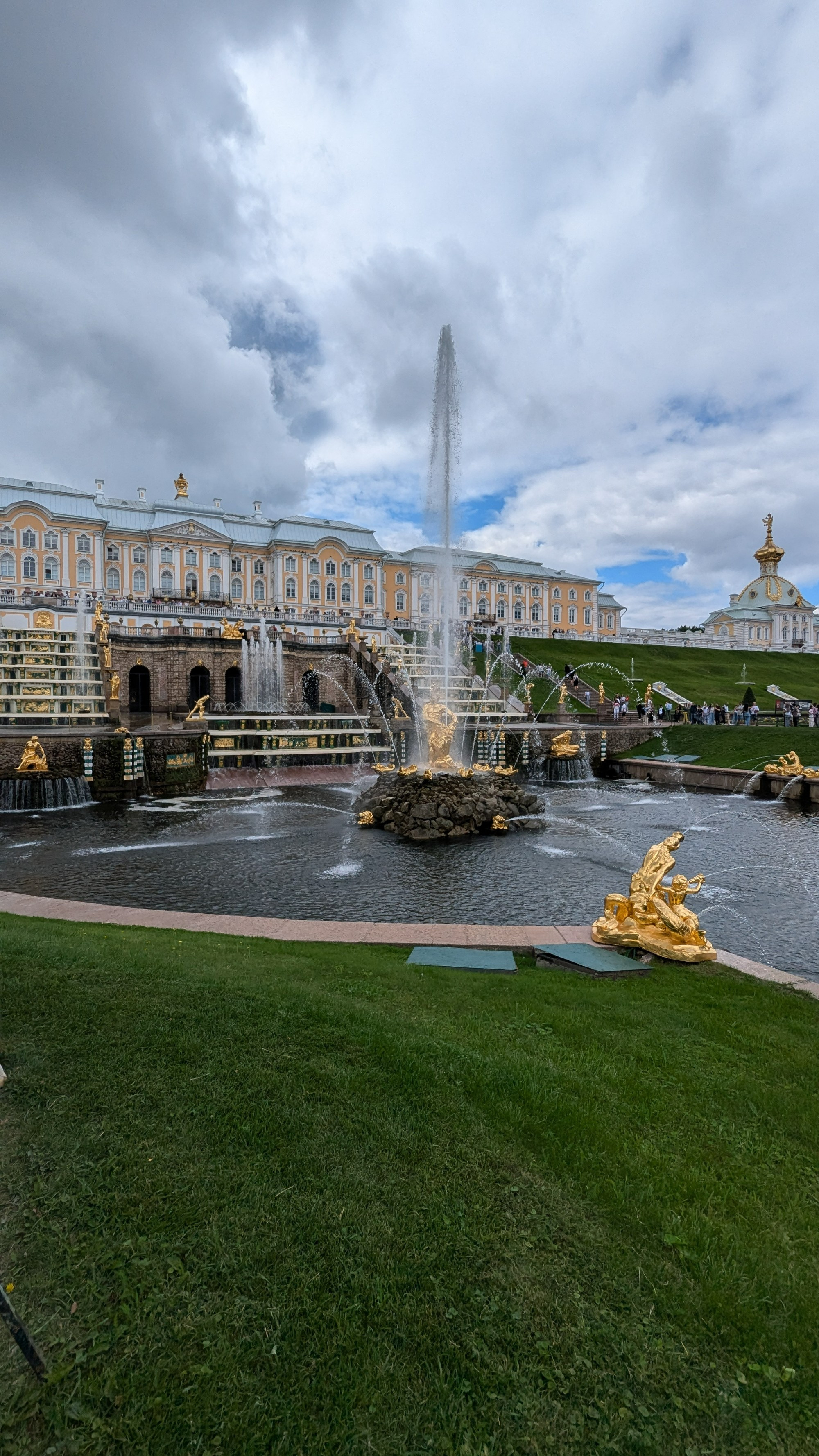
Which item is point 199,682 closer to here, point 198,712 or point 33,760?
point 198,712

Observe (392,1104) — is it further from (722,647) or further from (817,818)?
(722,647)

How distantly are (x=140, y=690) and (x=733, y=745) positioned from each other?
106 ft

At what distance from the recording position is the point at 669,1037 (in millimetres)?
4988

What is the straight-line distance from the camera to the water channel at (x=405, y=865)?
10188mm

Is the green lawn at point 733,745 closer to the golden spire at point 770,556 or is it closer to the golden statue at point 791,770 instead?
the golden statue at point 791,770

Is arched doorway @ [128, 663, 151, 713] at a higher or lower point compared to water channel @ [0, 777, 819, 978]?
higher

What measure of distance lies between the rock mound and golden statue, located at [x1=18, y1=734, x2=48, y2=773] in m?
9.37

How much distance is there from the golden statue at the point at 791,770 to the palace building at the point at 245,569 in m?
36.1

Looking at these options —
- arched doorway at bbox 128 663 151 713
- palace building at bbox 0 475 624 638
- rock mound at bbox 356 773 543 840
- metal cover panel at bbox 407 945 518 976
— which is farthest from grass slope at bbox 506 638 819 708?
metal cover panel at bbox 407 945 518 976

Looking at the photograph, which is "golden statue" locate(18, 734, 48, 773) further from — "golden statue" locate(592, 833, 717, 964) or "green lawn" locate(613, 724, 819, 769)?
"green lawn" locate(613, 724, 819, 769)

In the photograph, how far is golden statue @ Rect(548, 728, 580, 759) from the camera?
91.9ft

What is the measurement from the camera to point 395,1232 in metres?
2.85

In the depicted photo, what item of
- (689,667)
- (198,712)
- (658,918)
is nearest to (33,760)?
(198,712)

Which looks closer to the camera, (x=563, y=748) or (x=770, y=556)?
(x=563, y=748)
